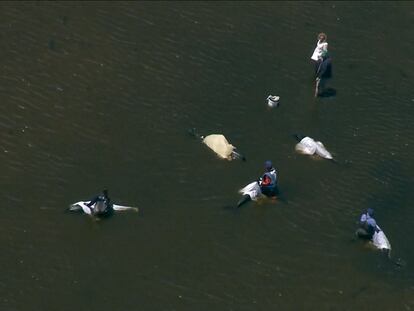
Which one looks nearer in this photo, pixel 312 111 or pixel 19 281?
pixel 19 281

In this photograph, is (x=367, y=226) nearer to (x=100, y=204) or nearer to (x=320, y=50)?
(x=320, y=50)

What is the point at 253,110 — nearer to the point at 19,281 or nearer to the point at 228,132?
the point at 228,132

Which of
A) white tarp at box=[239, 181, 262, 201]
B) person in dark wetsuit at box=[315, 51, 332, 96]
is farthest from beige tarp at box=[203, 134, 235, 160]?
person in dark wetsuit at box=[315, 51, 332, 96]

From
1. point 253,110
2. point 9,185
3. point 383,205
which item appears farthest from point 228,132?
point 9,185

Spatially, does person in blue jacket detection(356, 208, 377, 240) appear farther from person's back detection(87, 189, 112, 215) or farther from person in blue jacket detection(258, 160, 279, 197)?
person's back detection(87, 189, 112, 215)

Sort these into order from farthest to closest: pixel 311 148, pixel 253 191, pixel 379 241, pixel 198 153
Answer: pixel 311 148 → pixel 198 153 → pixel 253 191 → pixel 379 241

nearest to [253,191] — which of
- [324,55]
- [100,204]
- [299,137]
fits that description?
[299,137]
